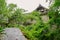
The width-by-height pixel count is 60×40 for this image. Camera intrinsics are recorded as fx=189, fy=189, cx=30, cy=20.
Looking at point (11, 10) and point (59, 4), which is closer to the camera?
point (59, 4)

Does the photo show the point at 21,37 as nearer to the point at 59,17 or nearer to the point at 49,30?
the point at 49,30

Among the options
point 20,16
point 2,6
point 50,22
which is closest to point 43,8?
point 20,16

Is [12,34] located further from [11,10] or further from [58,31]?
[11,10]

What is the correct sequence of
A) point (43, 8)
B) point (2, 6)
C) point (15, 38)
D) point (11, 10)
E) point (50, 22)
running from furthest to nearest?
1. point (43, 8)
2. point (11, 10)
3. point (2, 6)
4. point (50, 22)
5. point (15, 38)

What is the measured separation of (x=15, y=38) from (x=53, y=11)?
1.03 meters

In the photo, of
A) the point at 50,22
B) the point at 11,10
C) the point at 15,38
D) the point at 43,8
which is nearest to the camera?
the point at 15,38

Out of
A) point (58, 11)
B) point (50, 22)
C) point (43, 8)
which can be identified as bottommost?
point (43, 8)

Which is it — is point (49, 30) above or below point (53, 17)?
below

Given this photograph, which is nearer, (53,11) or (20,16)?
(53,11)

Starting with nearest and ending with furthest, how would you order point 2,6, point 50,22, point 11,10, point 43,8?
1. point 50,22
2. point 2,6
3. point 11,10
4. point 43,8

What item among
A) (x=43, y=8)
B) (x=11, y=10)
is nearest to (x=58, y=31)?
(x=11, y=10)

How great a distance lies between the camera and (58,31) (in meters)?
4.11

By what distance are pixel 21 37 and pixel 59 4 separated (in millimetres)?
1082

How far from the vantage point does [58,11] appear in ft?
13.3
